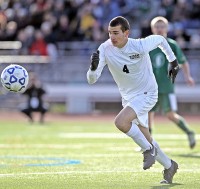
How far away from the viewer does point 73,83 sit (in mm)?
25141

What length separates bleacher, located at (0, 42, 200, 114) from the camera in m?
24.6

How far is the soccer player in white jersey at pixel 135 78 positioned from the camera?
9227mm

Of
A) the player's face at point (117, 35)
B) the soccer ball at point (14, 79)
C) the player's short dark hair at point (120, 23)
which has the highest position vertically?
the player's short dark hair at point (120, 23)

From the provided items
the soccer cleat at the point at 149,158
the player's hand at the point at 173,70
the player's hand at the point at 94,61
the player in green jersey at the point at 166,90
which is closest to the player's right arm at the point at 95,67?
the player's hand at the point at 94,61

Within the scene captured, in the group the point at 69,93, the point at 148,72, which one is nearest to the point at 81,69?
the point at 69,93

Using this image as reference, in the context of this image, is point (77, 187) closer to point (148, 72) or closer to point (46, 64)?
point (148, 72)

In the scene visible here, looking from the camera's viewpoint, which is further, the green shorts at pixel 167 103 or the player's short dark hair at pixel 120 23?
the green shorts at pixel 167 103

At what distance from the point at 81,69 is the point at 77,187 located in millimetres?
16156

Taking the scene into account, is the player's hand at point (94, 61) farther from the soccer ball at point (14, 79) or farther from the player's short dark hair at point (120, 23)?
the soccer ball at point (14, 79)

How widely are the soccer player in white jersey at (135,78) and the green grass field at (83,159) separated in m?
0.38

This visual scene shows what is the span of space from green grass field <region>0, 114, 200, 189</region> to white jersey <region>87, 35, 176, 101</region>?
1137 millimetres

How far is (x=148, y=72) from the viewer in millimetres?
9703

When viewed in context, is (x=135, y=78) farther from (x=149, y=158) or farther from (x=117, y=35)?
(x=149, y=158)

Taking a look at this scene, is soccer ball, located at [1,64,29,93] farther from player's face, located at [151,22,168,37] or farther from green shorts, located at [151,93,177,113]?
green shorts, located at [151,93,177,113]
